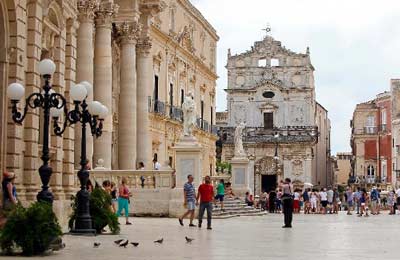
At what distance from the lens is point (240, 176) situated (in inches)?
1630

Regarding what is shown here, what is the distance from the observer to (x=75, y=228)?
57.6 ft

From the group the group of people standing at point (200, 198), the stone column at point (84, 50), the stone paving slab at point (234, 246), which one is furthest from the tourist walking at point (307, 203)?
the stone paving slab at point (234, 246)

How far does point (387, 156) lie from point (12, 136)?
229 ft

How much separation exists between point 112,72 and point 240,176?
9.32 meters

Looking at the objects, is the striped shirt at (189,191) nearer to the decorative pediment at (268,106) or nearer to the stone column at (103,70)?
the stone column at (103,70)

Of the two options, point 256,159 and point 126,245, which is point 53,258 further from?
point 256,159

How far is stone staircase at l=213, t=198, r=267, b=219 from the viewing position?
99.9ft

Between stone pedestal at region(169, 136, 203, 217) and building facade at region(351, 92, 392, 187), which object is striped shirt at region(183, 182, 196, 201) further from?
building facade at region(351, 92, 392, 187)

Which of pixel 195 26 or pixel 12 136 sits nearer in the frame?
pixel 12 136

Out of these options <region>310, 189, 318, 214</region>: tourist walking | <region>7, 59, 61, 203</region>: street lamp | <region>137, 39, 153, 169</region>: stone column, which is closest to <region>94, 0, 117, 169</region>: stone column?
<region>137, 39, 153, 169</region>: stone column

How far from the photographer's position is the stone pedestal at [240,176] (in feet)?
134

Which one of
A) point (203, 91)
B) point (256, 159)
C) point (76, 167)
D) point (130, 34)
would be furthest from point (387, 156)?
point (76, 167)

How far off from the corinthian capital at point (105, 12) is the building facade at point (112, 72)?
0.04m

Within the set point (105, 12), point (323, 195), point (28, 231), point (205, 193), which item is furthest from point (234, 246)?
point (323, 195)
